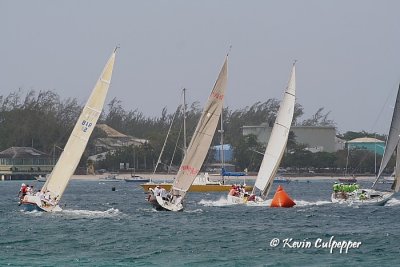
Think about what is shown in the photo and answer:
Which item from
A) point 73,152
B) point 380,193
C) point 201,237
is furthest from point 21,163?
point 201,237

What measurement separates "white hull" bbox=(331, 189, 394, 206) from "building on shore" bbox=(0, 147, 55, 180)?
332 feet

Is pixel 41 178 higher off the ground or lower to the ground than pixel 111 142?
lower

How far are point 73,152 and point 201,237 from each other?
40.8 ft

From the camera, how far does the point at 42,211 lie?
51.2m

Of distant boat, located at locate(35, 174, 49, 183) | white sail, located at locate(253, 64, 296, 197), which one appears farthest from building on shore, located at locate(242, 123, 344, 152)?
white sail, located at locate(253, 64, 296, 197)

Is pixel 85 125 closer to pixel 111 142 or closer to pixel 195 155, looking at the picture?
pixel 195 155

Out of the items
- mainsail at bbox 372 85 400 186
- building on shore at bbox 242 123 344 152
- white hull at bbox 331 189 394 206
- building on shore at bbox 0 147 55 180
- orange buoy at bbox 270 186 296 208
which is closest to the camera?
orange buoy at bbox 270 186 296 208

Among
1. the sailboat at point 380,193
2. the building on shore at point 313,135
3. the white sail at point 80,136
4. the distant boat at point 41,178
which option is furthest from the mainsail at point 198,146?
Result: the building on shore at point 313,135

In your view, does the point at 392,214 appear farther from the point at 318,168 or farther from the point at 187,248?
the point at 318,168

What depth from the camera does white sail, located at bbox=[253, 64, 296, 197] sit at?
6231 centimetres

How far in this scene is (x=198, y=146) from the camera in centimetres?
5550

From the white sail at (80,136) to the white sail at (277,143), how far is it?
45.1ft

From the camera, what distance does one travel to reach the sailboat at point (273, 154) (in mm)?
62312

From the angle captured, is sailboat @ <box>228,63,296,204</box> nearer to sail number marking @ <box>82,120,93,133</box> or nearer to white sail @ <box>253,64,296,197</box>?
white sail @ <box>253,64,296,197</box>
